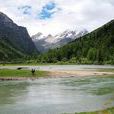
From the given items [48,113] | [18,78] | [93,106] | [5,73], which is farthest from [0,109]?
[5,73]

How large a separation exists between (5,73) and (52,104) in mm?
60633

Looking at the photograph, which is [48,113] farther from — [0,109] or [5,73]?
[5,73]

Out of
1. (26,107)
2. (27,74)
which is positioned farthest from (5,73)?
(26,107)

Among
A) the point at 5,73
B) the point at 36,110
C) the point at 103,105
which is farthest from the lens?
the point at 5,73

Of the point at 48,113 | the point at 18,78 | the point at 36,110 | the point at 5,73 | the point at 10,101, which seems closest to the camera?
the point at 48,113

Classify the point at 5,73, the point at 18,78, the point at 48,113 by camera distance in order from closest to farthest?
the point at 48,113
the point at 18,78
the point at 5,73

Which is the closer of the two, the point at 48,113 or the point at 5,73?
the point at 48,113

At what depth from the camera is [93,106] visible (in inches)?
1912

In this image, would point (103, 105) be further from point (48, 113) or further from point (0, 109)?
point (0, 109)

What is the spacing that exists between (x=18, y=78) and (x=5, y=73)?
28.1 ft

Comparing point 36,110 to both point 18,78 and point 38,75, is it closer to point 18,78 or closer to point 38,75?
point 18,78

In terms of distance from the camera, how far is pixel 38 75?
112250 millimetres

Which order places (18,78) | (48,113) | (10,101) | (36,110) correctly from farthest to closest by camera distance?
(18,78) → (10,101) → (36,110) → (48,113)

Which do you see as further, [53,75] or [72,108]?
[53,75]
